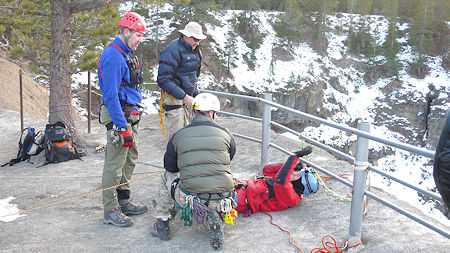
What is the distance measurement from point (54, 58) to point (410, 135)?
44689 mm

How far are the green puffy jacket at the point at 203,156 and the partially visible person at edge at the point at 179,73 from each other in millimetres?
1604

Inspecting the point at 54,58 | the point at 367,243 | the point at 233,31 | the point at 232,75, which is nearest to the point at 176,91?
the point at 367,243

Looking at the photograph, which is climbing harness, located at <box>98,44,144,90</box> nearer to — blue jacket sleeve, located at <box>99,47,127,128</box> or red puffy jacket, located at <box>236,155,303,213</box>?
blue jacket sleeve, located at <box>99,47,127,128</box>

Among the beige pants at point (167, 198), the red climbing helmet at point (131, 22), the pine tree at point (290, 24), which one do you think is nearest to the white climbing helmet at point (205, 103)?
the beige pants at point (167, 198)

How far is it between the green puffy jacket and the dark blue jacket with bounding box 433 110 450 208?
2.25 meters

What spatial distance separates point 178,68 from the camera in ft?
17.9

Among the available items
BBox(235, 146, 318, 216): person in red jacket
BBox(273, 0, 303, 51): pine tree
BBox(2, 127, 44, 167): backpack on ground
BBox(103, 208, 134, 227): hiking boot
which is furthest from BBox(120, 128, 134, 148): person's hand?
BBox(273, 0, 303, 51): pine tree

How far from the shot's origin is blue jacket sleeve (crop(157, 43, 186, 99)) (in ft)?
17.3

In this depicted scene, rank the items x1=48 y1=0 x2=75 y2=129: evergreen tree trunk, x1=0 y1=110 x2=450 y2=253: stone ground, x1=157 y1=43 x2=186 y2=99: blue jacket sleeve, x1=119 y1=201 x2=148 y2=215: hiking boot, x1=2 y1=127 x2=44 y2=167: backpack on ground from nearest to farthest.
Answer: x1=0 y1=110 x2=450 y2=253: stone ground
x1=119 y1=201 x2=148 y2=215: hiking boot
x1=157 y1=43 x2=186 y2=99: blue jacket sleeve
x1=2 y1=127 x2=44 y2=167: backpack on ground
x1=48 y1=0 x2=75 y2=129: evergreen tree trunk

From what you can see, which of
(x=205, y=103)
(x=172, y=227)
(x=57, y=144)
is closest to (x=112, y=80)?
(x=205, y=103)

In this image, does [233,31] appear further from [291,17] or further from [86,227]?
[86,227]

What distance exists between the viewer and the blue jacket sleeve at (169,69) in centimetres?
527

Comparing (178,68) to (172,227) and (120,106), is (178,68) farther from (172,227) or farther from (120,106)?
(172,227)

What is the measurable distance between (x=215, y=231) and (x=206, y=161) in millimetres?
727
